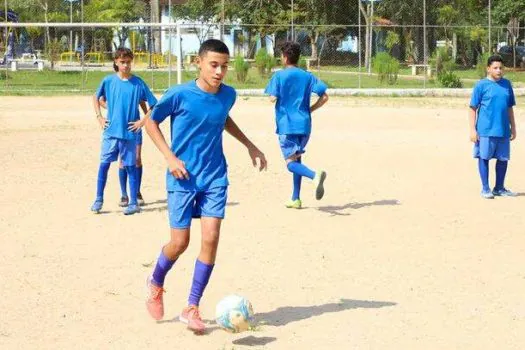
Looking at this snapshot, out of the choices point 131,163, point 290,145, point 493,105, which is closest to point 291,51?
point 290,145

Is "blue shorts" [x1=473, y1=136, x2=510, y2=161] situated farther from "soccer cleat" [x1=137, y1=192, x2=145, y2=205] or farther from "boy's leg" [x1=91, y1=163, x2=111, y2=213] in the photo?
"boy's leg" [x1=91, y1=163, x2=111, y2=213]

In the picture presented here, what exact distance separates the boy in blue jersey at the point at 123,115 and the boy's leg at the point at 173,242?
13.7 ft

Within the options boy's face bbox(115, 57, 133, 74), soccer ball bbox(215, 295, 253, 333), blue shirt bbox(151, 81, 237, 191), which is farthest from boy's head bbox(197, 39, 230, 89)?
boy's face bbox(115, 57, 133, 74)

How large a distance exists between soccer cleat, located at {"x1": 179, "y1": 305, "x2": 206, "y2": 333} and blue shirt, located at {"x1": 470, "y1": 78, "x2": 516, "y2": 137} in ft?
20.9

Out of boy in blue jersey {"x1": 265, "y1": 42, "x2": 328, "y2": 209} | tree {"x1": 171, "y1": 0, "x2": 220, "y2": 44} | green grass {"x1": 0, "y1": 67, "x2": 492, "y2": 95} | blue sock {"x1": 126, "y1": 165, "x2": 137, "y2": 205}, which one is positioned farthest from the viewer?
tree {"x1": 171, "y1": 0, "x2": 220, "y2": 44}

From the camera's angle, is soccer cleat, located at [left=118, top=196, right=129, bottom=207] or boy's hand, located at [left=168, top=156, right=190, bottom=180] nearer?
boy's hand, located at [left=168, top=156, right=190, bottom=180]

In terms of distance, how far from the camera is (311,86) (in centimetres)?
1101

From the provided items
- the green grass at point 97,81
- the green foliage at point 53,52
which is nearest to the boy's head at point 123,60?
the green grass at point 97,81

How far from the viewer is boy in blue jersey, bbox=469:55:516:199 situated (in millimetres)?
11656

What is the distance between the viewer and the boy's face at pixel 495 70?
1160 cm

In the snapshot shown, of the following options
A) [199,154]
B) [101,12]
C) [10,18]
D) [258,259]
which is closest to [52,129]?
[258,259]

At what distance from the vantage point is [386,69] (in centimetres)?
3434

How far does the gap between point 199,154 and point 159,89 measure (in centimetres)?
2554

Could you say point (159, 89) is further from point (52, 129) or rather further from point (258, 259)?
point (258, 259)
